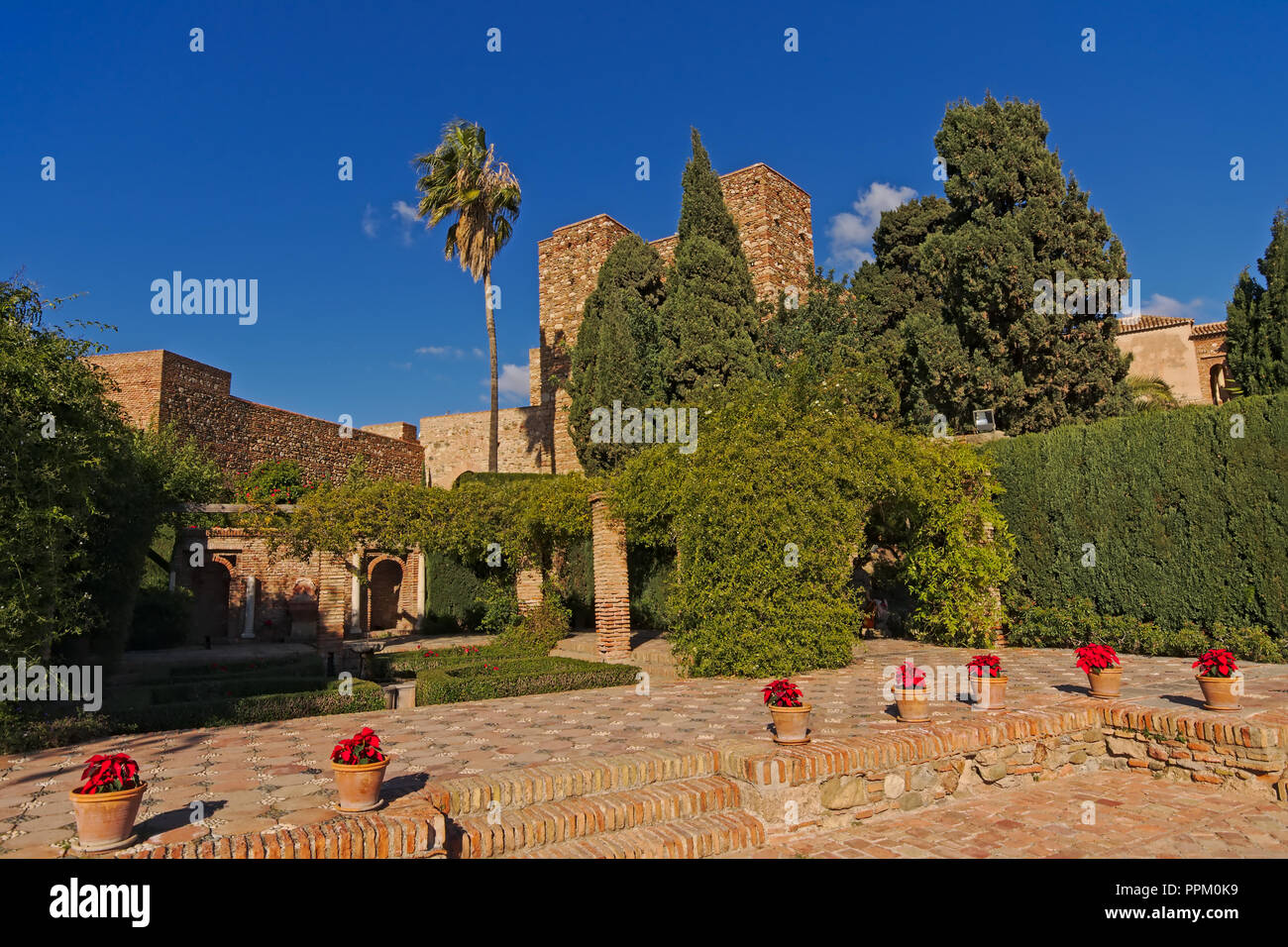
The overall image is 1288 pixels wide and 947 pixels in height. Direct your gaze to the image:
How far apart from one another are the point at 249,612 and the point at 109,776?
21962mm

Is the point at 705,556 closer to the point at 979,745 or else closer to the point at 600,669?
the point at 600,669

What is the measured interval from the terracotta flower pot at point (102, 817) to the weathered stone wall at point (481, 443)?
2533cm

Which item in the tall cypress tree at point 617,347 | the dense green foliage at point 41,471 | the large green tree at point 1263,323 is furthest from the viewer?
the tall cypress tree at point 617,347

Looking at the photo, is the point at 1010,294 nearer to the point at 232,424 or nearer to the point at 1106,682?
the point at 1106,682

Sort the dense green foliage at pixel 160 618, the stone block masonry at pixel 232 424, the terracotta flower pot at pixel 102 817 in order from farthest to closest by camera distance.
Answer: the stone block masonry at pixel 232 424 → the dense green foliage at pixel 160 618 → the terracotta flower pot at pixel 102 817

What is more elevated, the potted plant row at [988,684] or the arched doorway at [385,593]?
the potted plant row at [988,684]

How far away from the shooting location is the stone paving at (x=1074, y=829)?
15.5ft

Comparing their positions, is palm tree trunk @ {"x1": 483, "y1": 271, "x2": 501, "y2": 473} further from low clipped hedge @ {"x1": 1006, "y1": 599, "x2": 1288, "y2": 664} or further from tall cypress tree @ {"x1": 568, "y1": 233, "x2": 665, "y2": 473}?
low clipped hedge @ {"x1": 1006, "y1": 599, "x2": 1288, "y2": 664}

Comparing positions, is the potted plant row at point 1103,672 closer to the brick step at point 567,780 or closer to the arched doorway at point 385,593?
the brick step at point 567,780

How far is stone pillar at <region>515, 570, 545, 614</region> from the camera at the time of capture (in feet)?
57.0

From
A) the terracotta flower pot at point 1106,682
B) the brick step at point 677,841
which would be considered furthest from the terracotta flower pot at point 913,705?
the terracotta flower pot at point 1106,682

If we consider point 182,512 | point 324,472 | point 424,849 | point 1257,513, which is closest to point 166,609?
point 182,512

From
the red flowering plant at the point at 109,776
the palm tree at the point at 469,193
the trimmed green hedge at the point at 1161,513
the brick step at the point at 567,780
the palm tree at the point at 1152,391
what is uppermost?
the palm tree at the point at 469,193
